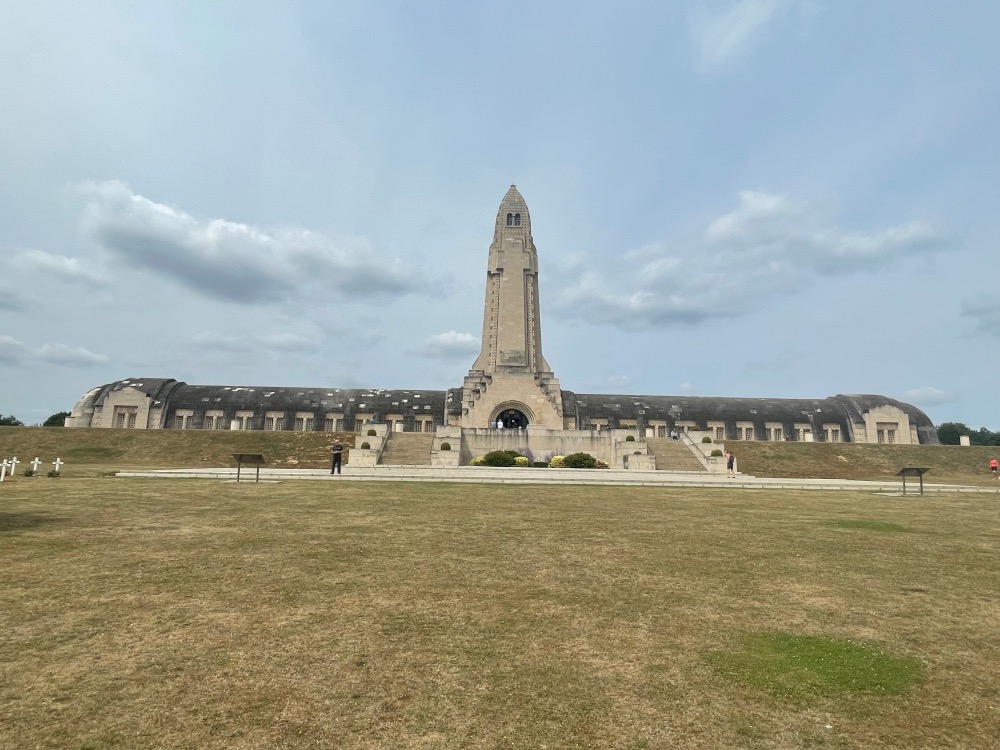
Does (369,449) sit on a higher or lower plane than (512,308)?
lower

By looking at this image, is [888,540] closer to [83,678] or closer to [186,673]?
[186,673]

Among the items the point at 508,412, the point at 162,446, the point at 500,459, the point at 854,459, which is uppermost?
the point at 508,412

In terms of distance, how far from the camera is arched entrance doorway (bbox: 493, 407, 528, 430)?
174 feet

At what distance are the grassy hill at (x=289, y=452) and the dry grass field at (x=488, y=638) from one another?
31.6m

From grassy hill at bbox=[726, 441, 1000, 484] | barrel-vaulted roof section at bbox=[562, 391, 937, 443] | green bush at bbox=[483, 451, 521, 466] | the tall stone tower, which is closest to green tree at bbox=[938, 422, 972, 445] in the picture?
barrel-vaulted roof section at bbox=[562, 391, 937, 443]

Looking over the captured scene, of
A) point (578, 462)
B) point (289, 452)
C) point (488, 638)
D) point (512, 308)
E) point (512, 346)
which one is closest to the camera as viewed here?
point (488, 638)

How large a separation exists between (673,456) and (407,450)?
61.7 ft

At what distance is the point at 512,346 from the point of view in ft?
189

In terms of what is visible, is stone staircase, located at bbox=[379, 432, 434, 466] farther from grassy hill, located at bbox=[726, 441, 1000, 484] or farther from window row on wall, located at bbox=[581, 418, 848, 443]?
window row on wall, located at bbox=[581, 418, 848, 443]

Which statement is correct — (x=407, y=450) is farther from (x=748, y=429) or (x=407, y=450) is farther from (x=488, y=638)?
(x=748, y=429)

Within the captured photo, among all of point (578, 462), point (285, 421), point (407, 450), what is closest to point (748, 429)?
point (578, 462)

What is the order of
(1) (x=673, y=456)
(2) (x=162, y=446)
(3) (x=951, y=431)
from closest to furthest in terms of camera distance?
(1) (x=673, y=456) → (2) (x=162, y=446) → (3) (x=951, y=431)

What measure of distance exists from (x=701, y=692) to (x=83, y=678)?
439cm

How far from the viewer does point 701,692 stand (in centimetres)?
406
